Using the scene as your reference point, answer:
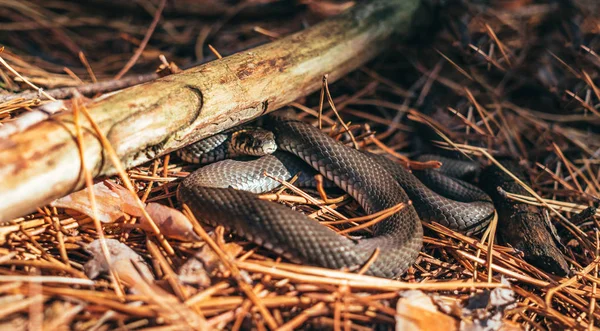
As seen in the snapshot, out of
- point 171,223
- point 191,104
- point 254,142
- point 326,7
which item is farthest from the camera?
point 326,7

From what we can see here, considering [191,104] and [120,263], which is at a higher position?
[191,104]

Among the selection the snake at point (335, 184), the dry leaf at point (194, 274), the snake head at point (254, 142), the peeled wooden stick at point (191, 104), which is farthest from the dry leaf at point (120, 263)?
the snake head at point (254, 142)

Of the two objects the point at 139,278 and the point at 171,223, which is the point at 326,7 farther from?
the point at 139,278

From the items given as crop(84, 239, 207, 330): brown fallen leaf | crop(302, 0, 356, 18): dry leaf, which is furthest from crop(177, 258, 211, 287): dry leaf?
crop(302, 0, 356, 18): dry leaf

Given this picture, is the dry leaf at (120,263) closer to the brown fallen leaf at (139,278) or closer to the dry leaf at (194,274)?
the brown fallen leaf at (139,278)

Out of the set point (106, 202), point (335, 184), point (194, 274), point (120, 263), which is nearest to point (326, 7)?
point (335, 184)

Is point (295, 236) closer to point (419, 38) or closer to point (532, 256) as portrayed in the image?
point (532, 256)

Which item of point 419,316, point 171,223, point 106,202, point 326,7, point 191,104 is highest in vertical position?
point 326,7

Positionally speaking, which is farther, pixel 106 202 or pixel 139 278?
pixel 106 202
